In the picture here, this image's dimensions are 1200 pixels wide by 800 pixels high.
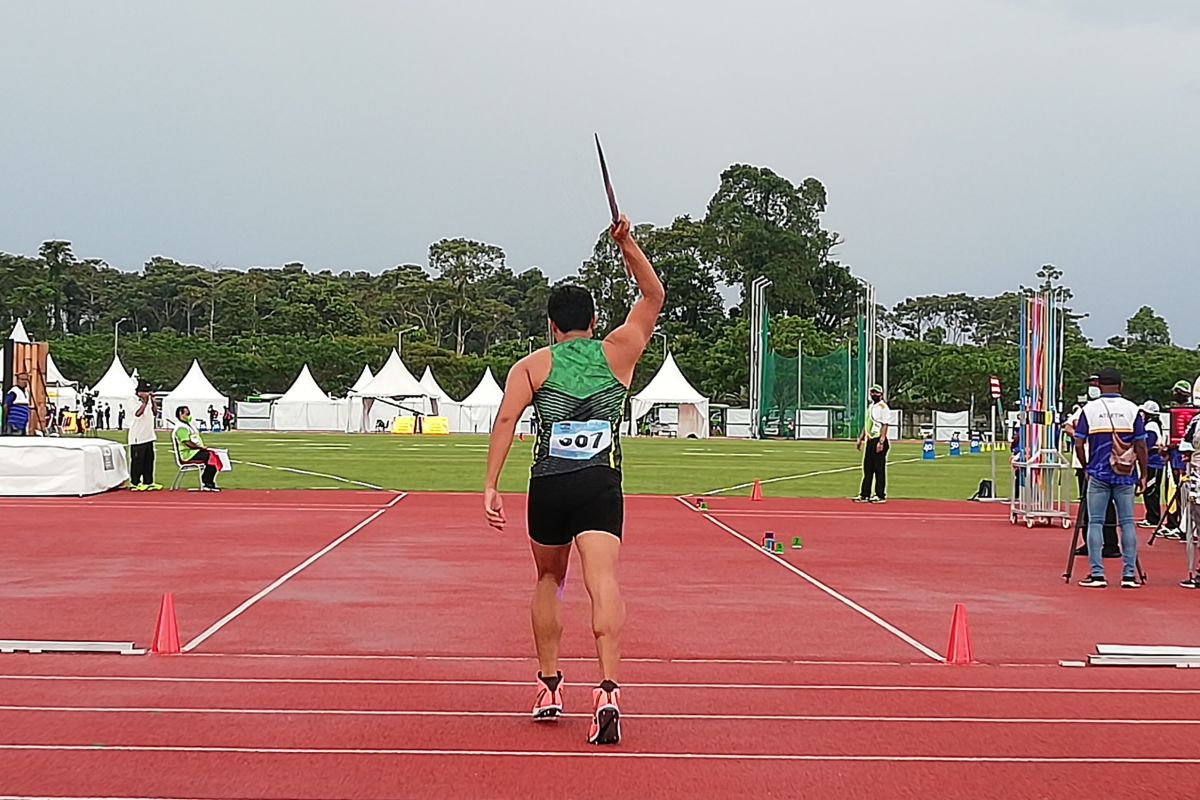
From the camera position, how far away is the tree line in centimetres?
9406

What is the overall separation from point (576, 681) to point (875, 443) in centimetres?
1728

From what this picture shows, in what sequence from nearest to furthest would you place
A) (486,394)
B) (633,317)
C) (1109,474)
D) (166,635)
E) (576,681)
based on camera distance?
(633,317)
(576,681)
(166,635)
(1109,474)
(486,394)

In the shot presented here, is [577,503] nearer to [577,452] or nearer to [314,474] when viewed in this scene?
[577,452]

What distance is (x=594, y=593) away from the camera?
701cm

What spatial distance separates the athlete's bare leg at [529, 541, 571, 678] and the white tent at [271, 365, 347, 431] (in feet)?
260

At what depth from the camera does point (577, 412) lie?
711 centimetres

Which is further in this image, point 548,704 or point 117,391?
point 117,391

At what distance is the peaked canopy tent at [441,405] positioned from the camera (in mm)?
81106

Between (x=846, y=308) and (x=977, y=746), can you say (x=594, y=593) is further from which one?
(x=846, y=308)

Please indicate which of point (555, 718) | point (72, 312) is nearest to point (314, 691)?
point (555, 718)

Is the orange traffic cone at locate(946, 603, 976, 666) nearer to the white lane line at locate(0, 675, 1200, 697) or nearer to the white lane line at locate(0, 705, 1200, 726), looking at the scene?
the white lane line at locate(0, 675, 1200, 697)

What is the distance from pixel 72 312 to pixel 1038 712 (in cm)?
12892

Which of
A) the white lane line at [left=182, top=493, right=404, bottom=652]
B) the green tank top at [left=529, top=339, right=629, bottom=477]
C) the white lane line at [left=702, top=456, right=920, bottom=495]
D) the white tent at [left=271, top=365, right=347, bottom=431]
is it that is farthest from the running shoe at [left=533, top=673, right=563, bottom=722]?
the white tent at [left=271, top=365, right=347, bottom=431]

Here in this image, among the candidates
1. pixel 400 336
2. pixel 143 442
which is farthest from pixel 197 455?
pixel 400 336
